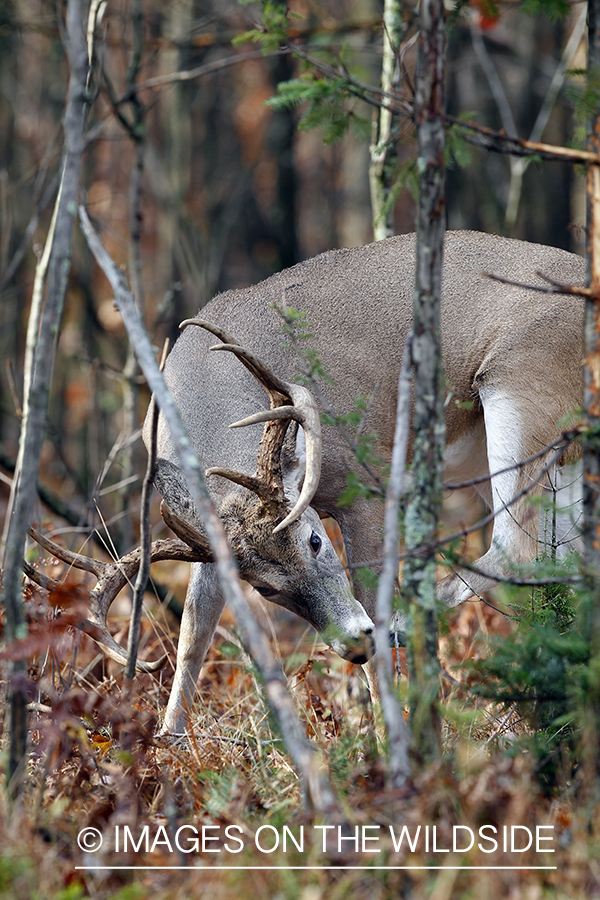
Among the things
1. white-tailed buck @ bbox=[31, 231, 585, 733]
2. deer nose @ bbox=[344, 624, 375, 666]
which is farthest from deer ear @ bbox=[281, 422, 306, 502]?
deer nose @ bbox=[344, 624, 375, 666]

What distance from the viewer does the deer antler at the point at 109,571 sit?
139 inches

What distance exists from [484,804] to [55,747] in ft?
4.53

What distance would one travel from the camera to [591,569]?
2.72 m

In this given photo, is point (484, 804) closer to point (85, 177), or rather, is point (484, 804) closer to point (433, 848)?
point (433, 848)

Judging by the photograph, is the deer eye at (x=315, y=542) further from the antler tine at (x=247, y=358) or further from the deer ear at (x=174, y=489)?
the antler tine at (x=247, y=358)

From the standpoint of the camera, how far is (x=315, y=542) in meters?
4.54

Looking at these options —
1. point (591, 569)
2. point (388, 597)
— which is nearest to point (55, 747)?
point (388, 597)

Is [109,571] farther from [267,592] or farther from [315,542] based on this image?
[315,542]

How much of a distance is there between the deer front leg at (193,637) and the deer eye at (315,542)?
57 centimetres

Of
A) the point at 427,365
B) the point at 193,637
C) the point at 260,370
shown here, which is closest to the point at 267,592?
the point at 193,637

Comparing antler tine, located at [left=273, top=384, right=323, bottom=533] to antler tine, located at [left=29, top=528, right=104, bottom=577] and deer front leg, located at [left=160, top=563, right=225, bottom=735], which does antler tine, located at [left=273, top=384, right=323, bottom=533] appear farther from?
deer front leg, located at [left=160, top=563, right=225, bottom=735]
